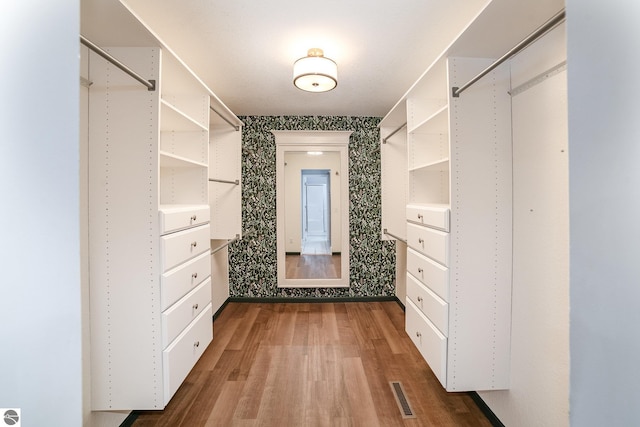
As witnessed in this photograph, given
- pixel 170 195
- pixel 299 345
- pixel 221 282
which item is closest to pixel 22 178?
pixel 170 195

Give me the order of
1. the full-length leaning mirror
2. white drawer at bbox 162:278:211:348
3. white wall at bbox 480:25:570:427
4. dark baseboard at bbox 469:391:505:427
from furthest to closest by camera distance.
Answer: the full-length leaning mirror, dark baseboard at bbox 469:391:505:427, white drawer at bbox 162:278:211:348, white wall at bbox 480:25:570:427

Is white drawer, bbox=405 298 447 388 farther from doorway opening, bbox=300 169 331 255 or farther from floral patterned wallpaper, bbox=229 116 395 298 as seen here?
doorway opening, bbox=300 169 331 255

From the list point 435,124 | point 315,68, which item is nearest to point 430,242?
point 435,124

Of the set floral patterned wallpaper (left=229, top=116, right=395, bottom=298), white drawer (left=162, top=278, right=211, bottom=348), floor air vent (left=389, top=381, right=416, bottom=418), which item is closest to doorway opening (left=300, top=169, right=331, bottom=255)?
floral patterned wallpaper (left=229, top=116, right=395, bottom=298)

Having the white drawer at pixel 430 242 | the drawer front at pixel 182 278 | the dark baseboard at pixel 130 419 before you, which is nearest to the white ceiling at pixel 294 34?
the white drawer at pixel 430 242

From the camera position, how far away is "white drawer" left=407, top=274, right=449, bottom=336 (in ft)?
4.86

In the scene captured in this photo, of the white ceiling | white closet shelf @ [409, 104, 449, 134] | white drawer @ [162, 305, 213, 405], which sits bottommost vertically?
white drawer @ [162, 305, 213, 405]

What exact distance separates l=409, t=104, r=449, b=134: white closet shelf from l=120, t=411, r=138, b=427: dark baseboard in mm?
2374

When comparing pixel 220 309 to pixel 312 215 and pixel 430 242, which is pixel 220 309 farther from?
pixel 430 242

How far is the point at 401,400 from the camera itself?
1.69 metres

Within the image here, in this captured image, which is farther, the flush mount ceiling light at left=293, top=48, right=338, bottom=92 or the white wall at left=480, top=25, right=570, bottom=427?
the flush mount ceiling light at left=293, top=48, right=338, bottom=92

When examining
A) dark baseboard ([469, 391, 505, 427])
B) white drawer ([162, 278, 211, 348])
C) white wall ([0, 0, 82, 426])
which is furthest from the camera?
dark baseboard ([469, 391, 505, 427])

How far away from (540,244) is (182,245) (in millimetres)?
1758

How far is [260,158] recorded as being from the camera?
133 inches
